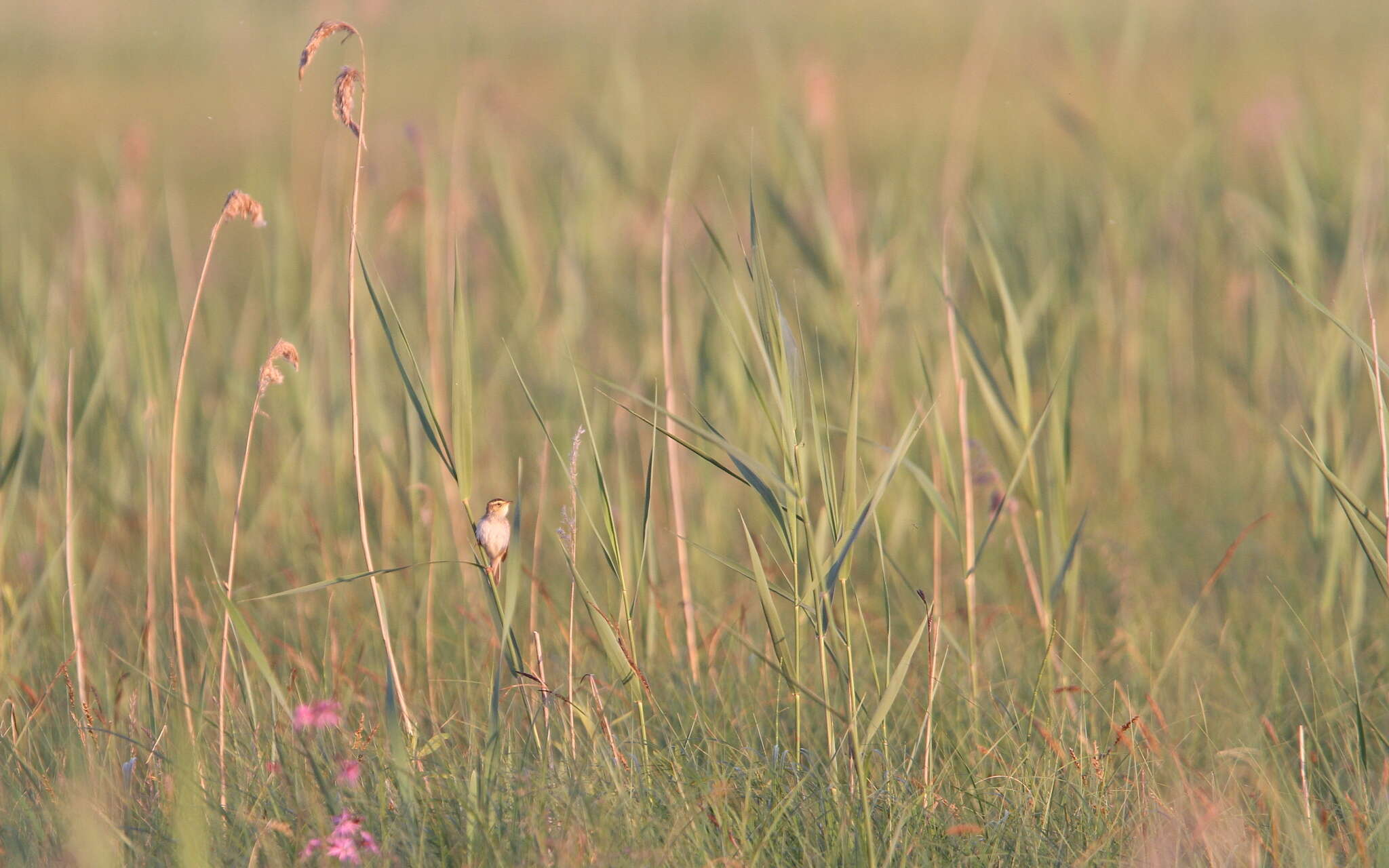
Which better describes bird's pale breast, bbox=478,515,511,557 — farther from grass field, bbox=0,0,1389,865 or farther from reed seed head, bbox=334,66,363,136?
reed seed head, bbox=334,66,363,136

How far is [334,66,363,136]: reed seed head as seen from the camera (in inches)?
43.9

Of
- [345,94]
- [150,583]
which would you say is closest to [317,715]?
[150,583]

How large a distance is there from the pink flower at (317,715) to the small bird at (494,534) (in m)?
0.22

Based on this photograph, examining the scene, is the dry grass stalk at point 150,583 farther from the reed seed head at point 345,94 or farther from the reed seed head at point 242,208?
the reed seed head at point 345,94

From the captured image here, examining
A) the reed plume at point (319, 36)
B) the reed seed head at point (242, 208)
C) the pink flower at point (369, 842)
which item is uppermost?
the reed plume at point (319, 36)

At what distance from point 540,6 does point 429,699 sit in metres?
12.8

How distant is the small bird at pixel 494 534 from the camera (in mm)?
1178

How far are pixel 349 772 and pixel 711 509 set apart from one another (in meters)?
1.10

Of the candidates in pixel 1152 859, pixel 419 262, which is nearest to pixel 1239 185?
pixel 419 262

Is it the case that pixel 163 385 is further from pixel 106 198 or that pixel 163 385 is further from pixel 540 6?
pixel 540 6

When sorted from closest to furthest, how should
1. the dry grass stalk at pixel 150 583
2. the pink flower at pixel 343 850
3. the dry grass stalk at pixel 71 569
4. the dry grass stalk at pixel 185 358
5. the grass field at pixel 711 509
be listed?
the pink flower at pixel 343 850
the grass field at pixel 711 509
the dry grass stalk at pixel 185 358
the dry grass stalk at pixel 71 569
the dry grass stalk at pixel 150 583

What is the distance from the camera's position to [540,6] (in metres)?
13.0

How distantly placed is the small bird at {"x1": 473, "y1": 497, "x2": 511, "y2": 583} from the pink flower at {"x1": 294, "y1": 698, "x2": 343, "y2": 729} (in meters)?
0.22

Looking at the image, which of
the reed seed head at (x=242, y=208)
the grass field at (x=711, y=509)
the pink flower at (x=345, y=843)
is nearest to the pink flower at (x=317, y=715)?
the grass field at (x=711, y=509)
